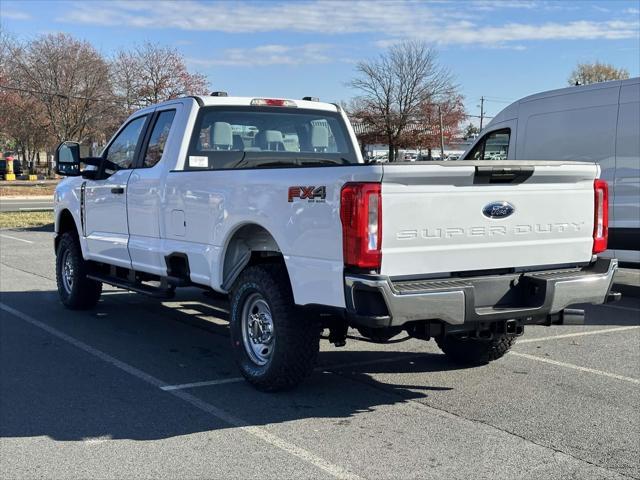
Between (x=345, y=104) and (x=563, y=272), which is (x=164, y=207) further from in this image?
(x=345, y=104)

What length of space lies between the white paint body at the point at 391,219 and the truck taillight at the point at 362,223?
0.05m

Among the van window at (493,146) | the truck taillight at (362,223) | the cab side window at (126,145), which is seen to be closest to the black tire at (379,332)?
the truck taillight at (362,223)

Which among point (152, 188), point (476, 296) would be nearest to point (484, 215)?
point (476, 296)

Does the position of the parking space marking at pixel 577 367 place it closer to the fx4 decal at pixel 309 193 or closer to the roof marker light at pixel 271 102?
the fx4 decal at pixel 309 193

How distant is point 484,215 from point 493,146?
6.61 m

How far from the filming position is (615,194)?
361 inches

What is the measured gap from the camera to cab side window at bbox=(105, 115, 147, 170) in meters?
7.32

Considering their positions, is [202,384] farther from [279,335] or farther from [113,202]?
[113,202]

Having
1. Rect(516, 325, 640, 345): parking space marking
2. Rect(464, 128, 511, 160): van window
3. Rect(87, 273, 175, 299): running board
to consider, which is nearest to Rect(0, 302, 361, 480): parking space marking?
Rect(87, 273, 175, 299): running board

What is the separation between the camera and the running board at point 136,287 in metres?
6.57

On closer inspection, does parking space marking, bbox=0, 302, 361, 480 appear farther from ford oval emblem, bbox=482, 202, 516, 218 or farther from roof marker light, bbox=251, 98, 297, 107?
roof marker light, bbox=251, 98, 297, 107

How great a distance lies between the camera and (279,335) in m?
4.98

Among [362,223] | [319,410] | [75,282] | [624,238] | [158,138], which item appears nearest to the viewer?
[362,223]

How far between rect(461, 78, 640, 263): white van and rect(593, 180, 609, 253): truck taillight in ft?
13.4
